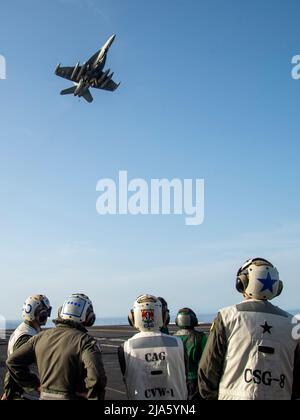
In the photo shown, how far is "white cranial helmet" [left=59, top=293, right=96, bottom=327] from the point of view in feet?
18.4

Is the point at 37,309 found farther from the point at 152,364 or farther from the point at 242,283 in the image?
the point at 242,283

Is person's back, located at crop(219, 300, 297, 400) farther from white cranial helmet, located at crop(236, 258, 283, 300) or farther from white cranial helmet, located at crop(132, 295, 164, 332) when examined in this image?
white cranial helmet, located at crop(132, 295, 164, 332)

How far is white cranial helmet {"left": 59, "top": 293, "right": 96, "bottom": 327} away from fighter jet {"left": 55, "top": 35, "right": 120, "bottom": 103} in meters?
43.6

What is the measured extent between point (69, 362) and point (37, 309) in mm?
2719

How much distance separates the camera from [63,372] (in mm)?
5148

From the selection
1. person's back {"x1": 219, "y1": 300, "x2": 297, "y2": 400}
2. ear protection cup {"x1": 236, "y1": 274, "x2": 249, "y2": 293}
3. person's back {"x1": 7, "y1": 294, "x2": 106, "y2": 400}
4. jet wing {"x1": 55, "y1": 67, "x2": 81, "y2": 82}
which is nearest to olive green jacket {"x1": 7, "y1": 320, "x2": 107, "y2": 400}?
person's back {"x1": 7, "y1": 294, "x2": 106, "y2": 400}

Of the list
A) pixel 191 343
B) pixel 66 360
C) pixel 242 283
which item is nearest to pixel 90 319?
pixel 66 360

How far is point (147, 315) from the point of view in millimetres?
5664

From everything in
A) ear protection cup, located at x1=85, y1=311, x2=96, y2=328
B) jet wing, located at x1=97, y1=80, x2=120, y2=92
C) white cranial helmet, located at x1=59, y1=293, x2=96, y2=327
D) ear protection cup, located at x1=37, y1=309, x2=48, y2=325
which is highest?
jet wing, located at x1=97, y1=80, x2=120, y2=92

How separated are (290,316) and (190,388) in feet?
13.4

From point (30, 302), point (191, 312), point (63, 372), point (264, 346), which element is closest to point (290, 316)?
point (264, 346)
